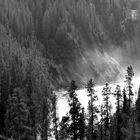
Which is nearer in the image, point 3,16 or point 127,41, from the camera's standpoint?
point 3,16

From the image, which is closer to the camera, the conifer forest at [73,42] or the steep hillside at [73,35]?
the conifer forest at [73,42]

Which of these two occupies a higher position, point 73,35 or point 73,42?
point 73,35

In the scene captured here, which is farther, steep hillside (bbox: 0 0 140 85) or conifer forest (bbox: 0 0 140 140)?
steep hillside (bbox: 0 0 140 85)

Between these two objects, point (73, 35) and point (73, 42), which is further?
point (73, 35)

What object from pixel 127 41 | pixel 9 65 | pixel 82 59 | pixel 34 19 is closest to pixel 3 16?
pixel 34 19

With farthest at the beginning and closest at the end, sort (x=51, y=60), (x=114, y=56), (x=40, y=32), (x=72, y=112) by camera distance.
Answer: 1. (x=114, y=56)
2. (x=40, y=32)
3. (x=51, y=60)
4. (x=72, y=112)

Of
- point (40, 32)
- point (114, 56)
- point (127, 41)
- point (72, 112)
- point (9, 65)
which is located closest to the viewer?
point (72, 112)

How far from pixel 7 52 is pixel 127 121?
5770cm

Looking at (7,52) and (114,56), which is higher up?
(114,56)

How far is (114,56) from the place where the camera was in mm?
141375

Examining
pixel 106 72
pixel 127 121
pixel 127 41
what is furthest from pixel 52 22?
pixel 127 121

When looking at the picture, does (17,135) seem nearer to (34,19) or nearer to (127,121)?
(127,121)

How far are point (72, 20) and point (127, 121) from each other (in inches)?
3954

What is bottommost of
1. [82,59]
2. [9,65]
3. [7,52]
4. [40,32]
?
[9,65]
